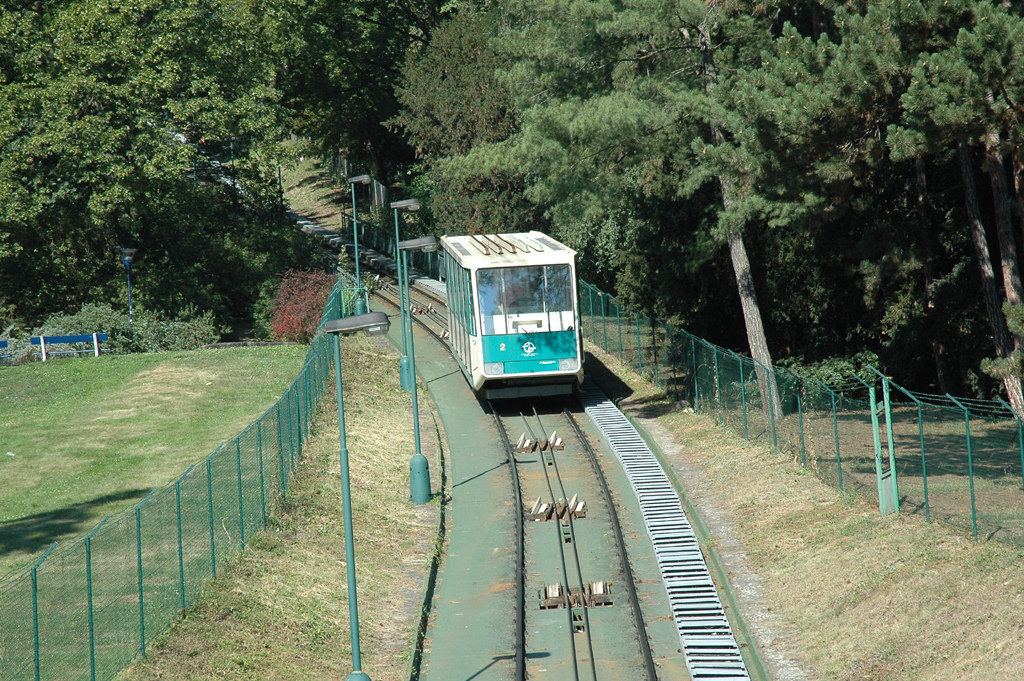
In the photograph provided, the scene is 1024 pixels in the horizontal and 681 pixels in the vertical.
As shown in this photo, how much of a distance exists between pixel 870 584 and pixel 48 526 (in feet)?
49.2

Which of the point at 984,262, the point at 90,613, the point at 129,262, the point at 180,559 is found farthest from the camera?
the point at 129,262

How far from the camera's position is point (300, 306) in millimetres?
41969

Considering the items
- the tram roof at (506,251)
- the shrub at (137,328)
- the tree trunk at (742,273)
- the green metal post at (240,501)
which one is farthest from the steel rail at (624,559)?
the shrub at (137,328)

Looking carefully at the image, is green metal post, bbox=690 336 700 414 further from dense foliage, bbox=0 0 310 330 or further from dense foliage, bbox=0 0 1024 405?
dense foliage, bbox=0 0 310 330

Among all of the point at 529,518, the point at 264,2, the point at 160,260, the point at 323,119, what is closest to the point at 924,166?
the point at 529,518

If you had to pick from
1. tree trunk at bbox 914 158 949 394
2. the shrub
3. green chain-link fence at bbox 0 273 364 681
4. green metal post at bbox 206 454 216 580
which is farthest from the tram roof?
the shrub

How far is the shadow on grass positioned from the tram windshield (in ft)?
31.4

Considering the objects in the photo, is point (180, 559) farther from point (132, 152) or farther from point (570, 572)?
point (132, 152)

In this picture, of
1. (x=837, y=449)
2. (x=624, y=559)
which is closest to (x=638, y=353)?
(x=837, y=449)

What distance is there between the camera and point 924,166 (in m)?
29.4

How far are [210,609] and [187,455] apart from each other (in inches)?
437

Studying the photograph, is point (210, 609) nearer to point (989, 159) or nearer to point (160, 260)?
point (989, 159)

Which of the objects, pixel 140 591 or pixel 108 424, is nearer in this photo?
pixel 140 591

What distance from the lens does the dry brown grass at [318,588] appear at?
13945 mm
